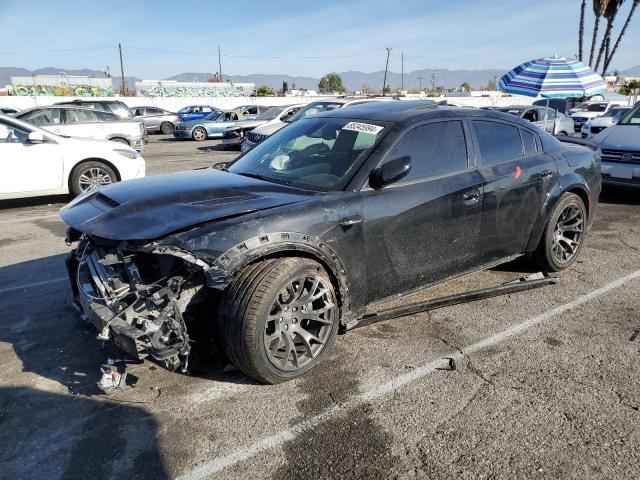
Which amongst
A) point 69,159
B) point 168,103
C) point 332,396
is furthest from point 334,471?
point 168,103

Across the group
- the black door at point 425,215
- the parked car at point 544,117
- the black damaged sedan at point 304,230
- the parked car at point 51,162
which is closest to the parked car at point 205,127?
the parked car at point 544,117

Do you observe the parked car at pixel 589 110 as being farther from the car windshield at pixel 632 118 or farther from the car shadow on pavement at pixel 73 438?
the car shadow on pavement at pixel 73 438

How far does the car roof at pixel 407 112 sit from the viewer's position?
3920 mm

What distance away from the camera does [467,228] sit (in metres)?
4.04

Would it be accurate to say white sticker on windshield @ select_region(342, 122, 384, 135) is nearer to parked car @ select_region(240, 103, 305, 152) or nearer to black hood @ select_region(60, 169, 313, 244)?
black hood @ select_region(60, 169, 313, 244)

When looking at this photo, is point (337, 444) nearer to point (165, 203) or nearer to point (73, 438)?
point (73, 438)

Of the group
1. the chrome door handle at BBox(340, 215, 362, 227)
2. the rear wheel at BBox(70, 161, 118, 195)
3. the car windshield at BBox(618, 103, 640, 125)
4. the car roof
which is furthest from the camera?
the car windshield at BBox(618, 103, 640, 125)

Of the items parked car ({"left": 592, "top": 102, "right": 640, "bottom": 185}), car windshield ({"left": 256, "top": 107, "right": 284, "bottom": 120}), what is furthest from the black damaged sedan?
car windshield ({"left": 256, "top": 107, "right": 284, "bottom": 120})

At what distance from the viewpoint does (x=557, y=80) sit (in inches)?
427

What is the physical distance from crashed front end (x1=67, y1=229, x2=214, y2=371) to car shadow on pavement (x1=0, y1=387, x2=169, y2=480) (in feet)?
1.35

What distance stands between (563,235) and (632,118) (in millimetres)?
5752

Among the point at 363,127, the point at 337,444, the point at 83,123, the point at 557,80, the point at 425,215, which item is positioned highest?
the point at 557,80

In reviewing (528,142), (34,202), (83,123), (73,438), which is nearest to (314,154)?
(528,142)

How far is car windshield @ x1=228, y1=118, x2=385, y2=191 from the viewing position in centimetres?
364
